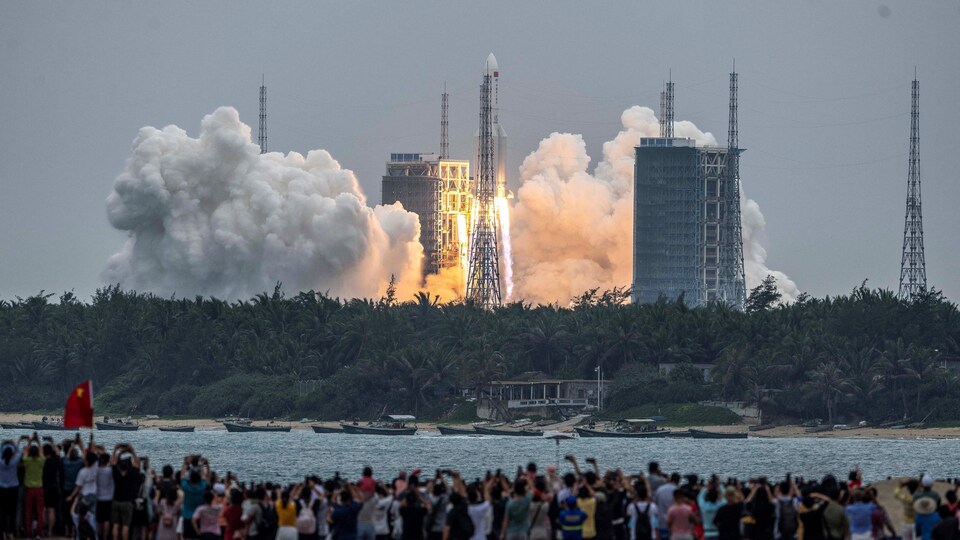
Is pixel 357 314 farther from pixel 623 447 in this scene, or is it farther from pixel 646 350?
pixel 623 447

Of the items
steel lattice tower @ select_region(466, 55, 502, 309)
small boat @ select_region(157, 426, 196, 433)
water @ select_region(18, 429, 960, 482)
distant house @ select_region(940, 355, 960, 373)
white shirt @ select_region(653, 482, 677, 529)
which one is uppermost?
steel lattice tower @ select_region(466, 55, 502, 309)

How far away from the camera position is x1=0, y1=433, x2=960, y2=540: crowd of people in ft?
125

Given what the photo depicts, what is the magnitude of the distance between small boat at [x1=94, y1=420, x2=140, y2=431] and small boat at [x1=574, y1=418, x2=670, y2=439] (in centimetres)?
3311

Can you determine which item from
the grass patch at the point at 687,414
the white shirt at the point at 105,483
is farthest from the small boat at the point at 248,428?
the white shirt at the point at 105,483

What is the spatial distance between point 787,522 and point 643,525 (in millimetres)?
3006

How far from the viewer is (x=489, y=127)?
17950 centimetres

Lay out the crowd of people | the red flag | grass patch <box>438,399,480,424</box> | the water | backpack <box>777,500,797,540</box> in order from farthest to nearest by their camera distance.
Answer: grass patch <box>438,399,480,424</box> → the water → the red flag → backpack <box>777,500,797,540</box> → the crowd of people

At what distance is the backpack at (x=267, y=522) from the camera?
39.4 m

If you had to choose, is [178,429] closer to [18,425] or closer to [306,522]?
[18,425]

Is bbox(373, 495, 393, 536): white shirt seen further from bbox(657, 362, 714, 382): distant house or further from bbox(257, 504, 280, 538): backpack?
bbox(657, 362, 714, 382): distant house

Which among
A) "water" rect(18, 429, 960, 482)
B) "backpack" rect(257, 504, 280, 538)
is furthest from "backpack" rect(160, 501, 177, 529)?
"water" rect(18, 429, 960, 482)

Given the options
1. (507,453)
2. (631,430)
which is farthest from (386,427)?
(507,453)

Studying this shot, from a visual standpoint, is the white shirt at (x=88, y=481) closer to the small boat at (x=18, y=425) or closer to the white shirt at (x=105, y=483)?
the white shirt at (x=105, y=483)

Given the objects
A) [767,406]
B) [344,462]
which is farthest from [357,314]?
[344,462]
